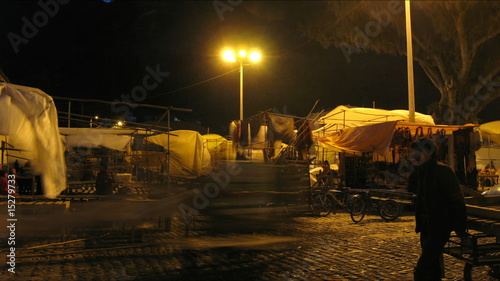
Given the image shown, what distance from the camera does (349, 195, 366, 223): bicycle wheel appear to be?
1148cm

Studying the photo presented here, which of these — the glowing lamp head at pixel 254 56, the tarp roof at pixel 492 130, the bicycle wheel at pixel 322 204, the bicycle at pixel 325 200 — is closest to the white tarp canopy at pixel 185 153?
the glowing lamp head at pixel 254 56

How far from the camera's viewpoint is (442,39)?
20.7m

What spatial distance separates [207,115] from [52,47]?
19.4m

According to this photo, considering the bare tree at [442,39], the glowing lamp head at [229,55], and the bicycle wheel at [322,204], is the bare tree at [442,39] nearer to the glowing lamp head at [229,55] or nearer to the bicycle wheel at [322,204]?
the glowing lamp head at [229,55]

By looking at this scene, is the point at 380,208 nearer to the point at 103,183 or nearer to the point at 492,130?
the point at 103,183

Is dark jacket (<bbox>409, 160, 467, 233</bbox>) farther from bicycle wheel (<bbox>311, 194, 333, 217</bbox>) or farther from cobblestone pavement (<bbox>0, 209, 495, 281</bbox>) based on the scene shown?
bicycle wheel (<bbox>311, 194, 333, 217</bbox>)

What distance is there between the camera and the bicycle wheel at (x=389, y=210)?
12.0 metres

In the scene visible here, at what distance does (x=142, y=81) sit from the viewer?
34.5 meters

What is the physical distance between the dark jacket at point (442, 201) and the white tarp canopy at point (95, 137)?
35.8ft

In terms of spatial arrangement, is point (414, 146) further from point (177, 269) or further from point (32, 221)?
point (32, 221)

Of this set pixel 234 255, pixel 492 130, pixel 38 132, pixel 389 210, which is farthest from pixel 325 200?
pixel 492 130

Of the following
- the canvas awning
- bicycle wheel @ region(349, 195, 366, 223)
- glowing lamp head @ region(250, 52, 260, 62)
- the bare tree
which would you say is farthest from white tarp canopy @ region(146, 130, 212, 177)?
the bare tree

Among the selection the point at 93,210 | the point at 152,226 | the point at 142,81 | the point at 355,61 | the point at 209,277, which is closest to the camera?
the point at 209,277

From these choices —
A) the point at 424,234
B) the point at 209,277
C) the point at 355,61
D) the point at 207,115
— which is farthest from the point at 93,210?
the point at 355,61
